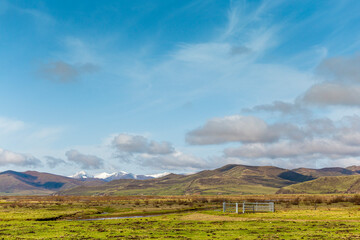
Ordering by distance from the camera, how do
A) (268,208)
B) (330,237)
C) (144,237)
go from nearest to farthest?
1. (330,237)
2. (144,237)
3. (268,208)

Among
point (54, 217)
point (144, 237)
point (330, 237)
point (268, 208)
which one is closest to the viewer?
point (330, 237)

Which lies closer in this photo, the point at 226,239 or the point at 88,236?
the point at 226,239

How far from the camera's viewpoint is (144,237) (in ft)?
119

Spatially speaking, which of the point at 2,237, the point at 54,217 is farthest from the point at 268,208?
the point at 2,237

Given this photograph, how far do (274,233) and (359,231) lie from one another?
30.8 feet

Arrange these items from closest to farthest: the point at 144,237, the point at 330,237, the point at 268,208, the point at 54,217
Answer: the point at 330,237
the point at 144,237
the point at 54,217
the point at 268,208

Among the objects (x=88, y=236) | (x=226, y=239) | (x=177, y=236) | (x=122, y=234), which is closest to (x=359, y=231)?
(x=226, y=239)

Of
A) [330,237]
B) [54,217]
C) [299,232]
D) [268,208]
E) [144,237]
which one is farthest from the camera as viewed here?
[268,208]

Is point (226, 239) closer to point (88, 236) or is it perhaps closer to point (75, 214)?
point (88, 236)

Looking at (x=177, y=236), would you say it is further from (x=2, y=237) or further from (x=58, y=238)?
(x=2, y=237)

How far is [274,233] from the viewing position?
38250 millimetres

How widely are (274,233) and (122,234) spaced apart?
55.7ft

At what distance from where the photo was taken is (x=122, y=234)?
38.9 m

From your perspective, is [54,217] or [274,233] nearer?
[274,233]
